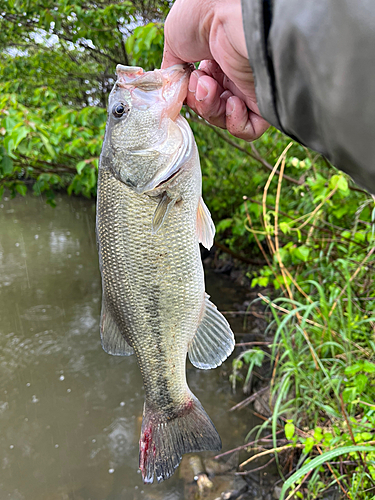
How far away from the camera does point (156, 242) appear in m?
1.32

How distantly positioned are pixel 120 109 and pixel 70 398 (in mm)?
3946

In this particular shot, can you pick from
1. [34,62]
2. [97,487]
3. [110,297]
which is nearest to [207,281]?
[97,487]

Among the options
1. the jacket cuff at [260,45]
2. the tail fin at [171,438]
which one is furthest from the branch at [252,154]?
the jacket cuff at [260,45]

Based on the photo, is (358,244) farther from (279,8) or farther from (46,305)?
(46,305)

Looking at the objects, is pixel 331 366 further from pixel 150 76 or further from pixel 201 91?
pixel 150 76

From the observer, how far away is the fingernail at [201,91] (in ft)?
4.72

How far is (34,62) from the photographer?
19.9 ft

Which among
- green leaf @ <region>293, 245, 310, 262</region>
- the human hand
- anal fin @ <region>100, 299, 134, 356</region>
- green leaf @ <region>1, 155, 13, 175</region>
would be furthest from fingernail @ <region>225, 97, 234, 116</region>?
green leaf @ <region>1, 155, 13, 175</region>

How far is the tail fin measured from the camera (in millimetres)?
1373

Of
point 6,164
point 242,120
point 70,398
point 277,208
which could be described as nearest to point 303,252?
point 277,208

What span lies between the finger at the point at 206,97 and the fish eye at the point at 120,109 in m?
0.27

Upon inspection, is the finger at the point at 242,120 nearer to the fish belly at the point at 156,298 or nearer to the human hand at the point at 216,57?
the human hand at the point at 216,57

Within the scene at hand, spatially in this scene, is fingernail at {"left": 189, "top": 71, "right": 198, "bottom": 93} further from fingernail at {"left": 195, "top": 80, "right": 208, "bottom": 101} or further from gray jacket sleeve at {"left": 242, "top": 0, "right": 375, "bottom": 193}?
gray jacket sleeve at {"left": 242, "top": 0, "right": 375, "bottom": 193}

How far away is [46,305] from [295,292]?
13.9ft
